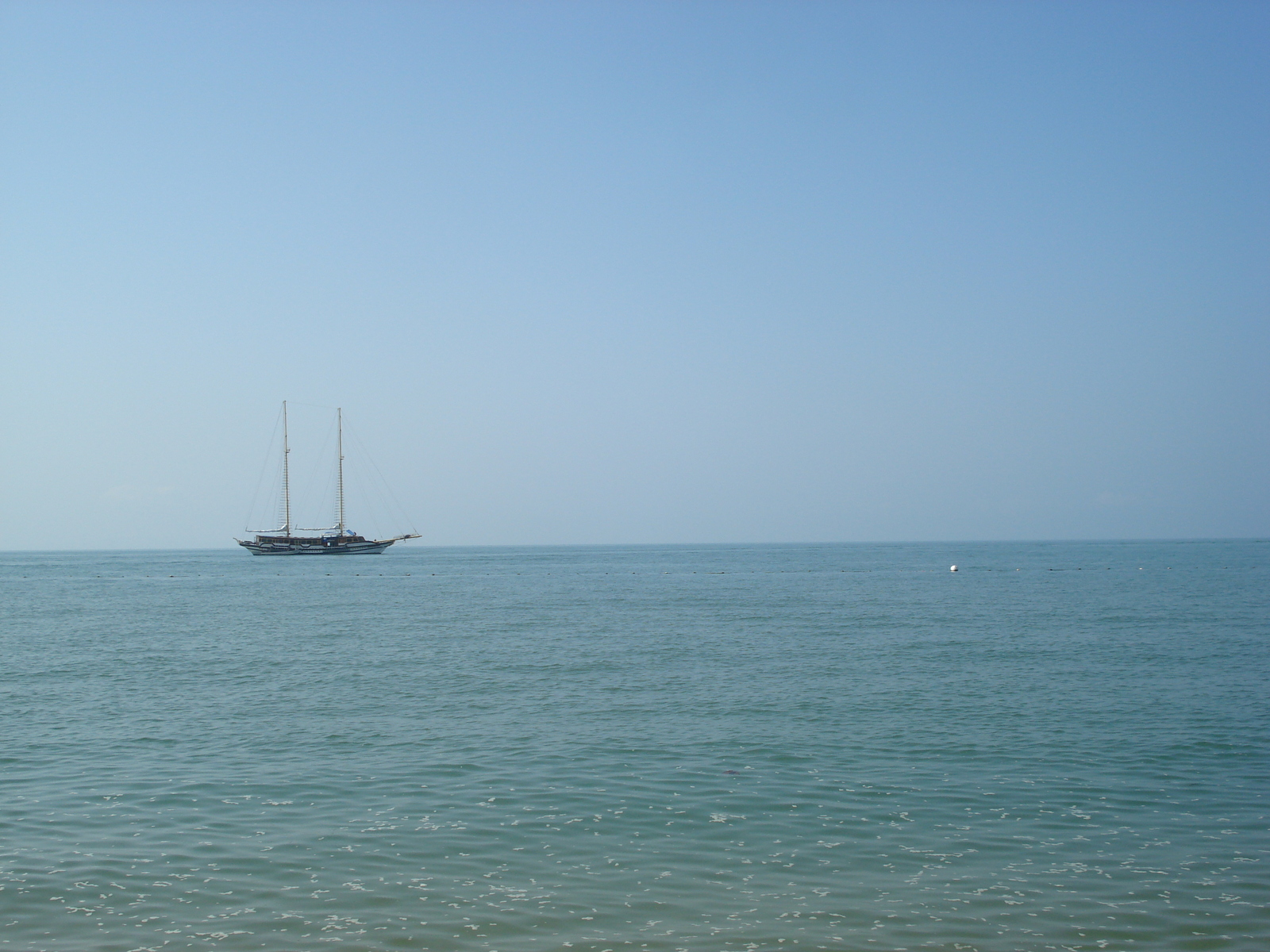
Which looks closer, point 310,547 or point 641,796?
point 641,796

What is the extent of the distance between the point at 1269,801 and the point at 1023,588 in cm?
7166

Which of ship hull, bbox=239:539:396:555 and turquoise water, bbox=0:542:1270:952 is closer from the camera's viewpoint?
turquoise water, bbox=0:542:1270:952

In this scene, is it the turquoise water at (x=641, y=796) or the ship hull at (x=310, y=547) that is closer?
the turquoise water at (x=641, y=796)

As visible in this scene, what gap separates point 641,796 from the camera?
59.4 ft

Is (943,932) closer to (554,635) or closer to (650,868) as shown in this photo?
(650,868)

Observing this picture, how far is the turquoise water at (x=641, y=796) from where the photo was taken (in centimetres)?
1234

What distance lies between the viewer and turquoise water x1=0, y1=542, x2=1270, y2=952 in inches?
486

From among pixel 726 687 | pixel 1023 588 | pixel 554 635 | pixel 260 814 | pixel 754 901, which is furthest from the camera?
pixel 1023 588

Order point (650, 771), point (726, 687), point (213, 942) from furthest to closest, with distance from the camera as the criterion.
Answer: point (726, 687) → point (650, 771) → point (213, 942)

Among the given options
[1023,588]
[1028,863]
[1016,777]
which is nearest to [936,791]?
[1016,777]

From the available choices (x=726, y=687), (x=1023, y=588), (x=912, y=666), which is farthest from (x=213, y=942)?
(x=1023, y=588)

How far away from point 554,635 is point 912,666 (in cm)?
1965

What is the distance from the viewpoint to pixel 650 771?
20.0m

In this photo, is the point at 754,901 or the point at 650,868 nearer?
the point at 754,901
